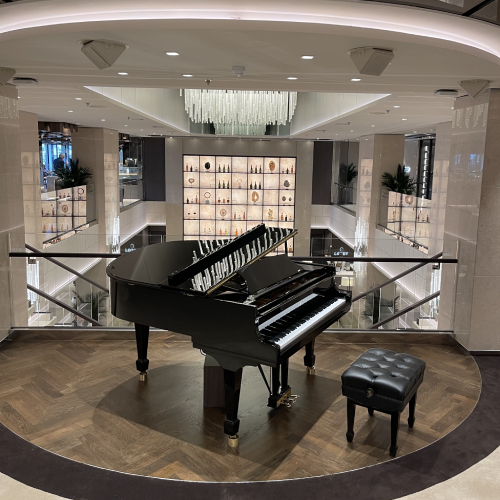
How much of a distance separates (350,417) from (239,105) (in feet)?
20.7

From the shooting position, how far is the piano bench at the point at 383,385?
139 inches

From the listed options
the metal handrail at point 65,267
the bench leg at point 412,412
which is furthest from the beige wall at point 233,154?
the bench leg at point 412,412

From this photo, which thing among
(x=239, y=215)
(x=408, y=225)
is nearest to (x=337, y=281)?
(x=408, y=225)

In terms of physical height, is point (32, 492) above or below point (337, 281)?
below

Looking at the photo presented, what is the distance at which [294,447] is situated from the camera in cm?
382

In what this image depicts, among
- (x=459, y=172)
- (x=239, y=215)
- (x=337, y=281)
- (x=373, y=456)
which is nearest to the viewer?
(x=373, y=456)

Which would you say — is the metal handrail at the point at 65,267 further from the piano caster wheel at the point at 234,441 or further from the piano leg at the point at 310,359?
the piano caster wheel at the point at 234,441

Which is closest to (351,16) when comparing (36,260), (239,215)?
(36,260)

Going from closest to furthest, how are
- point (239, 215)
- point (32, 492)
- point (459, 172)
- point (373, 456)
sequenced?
point (32, 492) < point (373, 456) < point (459, 172) < point (239, 215)

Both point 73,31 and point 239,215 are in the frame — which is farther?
point 239,215

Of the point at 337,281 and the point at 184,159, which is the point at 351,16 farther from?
the point at 184,159

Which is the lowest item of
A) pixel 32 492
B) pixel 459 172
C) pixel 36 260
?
pixel 32 492

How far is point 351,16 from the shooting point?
10.0 ft

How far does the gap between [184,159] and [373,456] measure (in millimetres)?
13178
